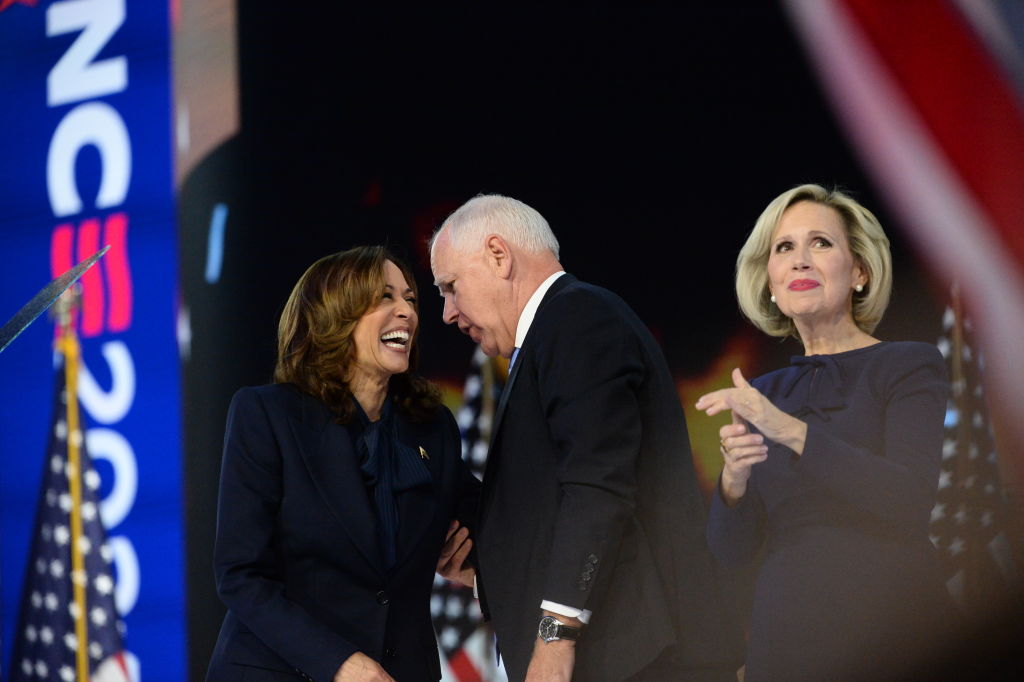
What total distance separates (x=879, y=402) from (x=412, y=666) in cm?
115

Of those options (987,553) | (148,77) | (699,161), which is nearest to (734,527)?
(987,553)

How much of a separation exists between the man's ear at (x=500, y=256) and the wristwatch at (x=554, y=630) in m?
0.65

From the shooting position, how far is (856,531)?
235 cm

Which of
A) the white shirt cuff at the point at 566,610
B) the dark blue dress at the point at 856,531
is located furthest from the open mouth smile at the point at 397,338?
the dark blue dress at the point at 856,531

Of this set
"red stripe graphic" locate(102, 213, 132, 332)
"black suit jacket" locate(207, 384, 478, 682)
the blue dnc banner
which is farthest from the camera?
"red stripe graphic" locate(102, 213, 132, 332)

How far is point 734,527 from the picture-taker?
2520 mm

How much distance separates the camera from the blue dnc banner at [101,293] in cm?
392

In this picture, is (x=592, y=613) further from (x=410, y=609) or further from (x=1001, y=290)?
(x=1001, y=290)

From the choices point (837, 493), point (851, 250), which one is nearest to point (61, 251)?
point (851, 250)

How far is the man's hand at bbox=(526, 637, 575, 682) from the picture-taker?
1.71m

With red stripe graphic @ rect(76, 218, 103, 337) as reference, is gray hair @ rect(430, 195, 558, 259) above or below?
below

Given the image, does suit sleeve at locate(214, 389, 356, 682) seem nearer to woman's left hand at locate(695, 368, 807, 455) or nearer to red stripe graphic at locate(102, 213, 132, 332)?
woman's left hand at locate(695, 368, 807, 455)

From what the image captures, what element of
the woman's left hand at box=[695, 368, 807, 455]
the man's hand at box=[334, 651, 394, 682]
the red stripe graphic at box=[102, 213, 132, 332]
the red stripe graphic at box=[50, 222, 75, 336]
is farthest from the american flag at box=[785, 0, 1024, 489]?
the red stripe graphic at box=[50, 222, 75, 336]

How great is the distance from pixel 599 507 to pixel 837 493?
85 cm
